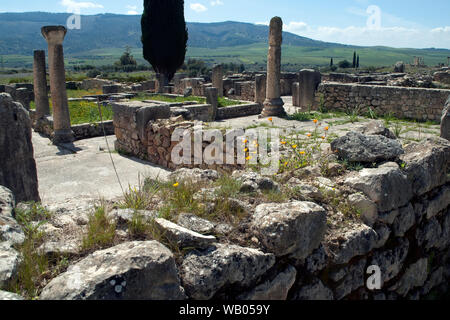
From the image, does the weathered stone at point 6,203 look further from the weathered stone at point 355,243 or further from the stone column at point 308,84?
the stone column at point 308,84

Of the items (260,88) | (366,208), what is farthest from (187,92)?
(366,208)

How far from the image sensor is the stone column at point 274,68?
13203 millimetres

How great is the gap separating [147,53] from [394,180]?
90.6ft

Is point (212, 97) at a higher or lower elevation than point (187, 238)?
higher

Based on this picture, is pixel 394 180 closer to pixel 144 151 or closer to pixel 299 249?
pixel 299 249

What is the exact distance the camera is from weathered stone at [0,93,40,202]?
411 cm

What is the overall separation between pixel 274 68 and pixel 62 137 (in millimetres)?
7449

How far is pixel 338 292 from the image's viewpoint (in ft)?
10.8

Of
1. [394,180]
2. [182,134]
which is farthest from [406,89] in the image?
[394,180]

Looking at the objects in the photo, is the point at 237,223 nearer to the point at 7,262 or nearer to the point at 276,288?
the point at 276,288

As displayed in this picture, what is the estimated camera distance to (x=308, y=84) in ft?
48.6

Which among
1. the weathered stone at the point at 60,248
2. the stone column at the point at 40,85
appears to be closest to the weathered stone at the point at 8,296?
the weathered stone at the point at 60,248

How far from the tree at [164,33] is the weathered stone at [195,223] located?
2623 cm

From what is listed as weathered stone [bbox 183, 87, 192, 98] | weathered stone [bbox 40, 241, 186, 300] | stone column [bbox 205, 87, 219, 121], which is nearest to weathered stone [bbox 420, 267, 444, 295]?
weathered stone [bbox 40, 241, 186, 300]
